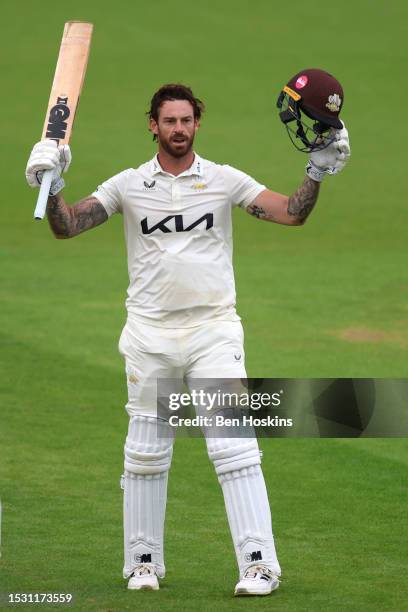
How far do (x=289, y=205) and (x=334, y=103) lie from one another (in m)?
0.50

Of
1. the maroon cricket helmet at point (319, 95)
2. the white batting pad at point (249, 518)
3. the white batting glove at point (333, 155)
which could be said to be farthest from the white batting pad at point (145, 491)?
the maroon cricket helmet at point (319, 95)

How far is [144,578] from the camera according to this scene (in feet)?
22.0

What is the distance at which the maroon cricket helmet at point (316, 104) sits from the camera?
6594mm

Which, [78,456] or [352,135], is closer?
[78,456]

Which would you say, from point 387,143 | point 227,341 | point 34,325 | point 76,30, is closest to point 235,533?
point 227,341

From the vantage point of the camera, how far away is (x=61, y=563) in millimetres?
7133

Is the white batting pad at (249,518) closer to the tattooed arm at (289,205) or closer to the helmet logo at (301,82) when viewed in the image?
the tattooed arm at (289,205)

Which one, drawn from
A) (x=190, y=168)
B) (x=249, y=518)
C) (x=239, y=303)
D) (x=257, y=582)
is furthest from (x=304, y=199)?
(x=239, y=303)

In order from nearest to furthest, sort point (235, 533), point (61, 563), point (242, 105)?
point (235, 533) → point (61, 563) → point (242, 105)

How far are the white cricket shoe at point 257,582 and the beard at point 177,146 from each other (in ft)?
5.99

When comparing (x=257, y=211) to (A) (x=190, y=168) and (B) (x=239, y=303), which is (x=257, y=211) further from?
(B) (x=239, y=303)

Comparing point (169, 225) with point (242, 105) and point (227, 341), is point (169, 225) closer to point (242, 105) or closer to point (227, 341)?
point (227, 341)

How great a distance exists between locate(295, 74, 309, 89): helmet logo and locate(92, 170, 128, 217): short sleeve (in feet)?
2.87

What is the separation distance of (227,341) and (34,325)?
7007mm
